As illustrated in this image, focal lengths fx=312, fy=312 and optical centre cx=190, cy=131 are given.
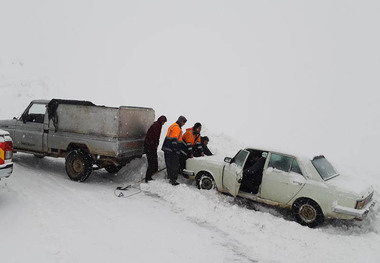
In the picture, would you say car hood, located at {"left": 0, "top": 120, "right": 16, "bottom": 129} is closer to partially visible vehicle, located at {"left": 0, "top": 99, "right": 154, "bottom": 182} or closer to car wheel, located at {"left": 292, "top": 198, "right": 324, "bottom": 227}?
partially visible vehicle, located at {"left": 0, "top": 99, "right": 154, "bottom": 182}

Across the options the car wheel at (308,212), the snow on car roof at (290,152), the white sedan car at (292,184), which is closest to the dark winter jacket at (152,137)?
the white sedan car at (292,184)

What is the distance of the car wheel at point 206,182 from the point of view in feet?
25.8

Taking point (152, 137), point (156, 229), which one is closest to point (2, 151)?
point (156, 229)

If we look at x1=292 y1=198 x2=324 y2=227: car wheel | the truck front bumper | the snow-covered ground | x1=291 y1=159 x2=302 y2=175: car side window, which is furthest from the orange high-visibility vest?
the truck front bumper

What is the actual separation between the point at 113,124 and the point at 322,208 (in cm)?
503

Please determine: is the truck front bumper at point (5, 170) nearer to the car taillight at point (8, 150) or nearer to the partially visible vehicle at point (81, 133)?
the car taillight at point (8, 150)

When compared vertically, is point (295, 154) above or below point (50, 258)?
above

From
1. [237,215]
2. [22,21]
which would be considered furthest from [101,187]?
[22,21]

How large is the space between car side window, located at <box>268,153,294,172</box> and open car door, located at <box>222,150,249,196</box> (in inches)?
25.6

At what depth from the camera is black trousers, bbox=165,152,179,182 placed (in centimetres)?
808

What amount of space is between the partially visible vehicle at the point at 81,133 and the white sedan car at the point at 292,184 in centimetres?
209

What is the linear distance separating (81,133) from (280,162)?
5.00 meters

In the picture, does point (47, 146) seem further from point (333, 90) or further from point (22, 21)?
point (333, 90)

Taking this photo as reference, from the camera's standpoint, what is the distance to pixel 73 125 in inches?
322
